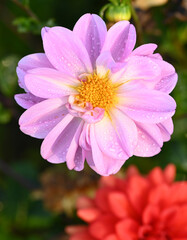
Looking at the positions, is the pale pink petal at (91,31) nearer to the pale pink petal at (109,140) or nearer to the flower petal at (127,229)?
the pale pink petal at (109,140)

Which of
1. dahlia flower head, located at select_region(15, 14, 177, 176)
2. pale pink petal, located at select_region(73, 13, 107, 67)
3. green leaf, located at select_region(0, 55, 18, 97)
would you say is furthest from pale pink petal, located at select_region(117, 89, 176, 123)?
green leaf, located at select_region(0, 55, 18, 97)

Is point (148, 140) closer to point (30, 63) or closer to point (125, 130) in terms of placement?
point (125, 130)

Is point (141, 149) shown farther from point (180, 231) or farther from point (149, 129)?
point (180, 231)

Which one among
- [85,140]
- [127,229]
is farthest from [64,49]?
[127,229]

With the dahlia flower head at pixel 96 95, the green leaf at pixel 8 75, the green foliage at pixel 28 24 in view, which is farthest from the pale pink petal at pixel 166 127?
the green leaf at pixel 8 75

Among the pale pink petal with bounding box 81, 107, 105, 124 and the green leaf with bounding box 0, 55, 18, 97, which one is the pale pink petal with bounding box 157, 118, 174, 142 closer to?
the pale pink petal with bounding box 81, 107, 105, 124

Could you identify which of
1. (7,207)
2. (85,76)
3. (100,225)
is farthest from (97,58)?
(7,207)

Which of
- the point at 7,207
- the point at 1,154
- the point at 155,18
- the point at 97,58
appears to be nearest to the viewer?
the point at 97,58

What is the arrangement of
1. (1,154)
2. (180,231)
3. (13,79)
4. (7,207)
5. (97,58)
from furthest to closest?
(1,154) → (7,207) → (13,79) → (180,231) → (97,58)
